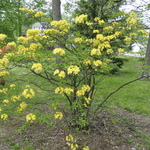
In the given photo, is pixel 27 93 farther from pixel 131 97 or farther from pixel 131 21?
pixel 131 97

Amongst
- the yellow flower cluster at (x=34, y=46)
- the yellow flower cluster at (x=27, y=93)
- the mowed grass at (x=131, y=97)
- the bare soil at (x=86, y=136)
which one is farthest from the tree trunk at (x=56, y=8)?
the yellow flower cluster at (x=27, y=93)

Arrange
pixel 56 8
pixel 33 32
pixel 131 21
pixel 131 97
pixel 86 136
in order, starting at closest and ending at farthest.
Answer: pixel 33 32 → pixel 131 21 → pixel 86 136 → pixel 131 97 → pixel 56 8

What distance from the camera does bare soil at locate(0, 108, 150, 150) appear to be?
111 inches

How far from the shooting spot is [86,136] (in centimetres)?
306

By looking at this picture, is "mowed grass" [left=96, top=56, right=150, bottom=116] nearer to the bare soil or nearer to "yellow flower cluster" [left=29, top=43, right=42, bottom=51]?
the bare soil

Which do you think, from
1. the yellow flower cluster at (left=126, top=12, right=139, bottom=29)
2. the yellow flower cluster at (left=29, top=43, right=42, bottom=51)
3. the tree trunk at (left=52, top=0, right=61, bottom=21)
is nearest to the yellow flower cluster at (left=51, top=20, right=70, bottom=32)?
the yellow flower cluster at (left=29, top=43, right=42, bottom=51)

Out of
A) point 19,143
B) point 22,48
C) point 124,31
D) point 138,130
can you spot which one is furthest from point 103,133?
point 22,48

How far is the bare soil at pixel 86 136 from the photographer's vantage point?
282cm

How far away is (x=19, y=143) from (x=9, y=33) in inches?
249

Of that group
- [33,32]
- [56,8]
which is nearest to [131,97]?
[33,32]

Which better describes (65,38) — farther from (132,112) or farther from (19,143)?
(132,112)

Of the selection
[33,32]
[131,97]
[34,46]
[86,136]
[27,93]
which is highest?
[33,32]

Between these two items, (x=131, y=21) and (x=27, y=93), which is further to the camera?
(x=131, y=21)

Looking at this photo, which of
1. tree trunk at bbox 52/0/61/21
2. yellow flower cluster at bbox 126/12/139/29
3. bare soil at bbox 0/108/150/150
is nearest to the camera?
yellow flower cluster at bbox 126/12/139/29
